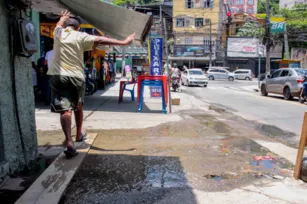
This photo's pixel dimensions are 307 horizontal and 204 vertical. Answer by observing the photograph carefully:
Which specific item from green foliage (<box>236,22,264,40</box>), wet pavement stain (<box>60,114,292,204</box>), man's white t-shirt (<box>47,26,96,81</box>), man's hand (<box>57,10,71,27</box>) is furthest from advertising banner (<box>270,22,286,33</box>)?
man's white t-shirt (<box>47,26,96,81</box>)

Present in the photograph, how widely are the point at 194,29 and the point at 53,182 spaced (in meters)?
49.5

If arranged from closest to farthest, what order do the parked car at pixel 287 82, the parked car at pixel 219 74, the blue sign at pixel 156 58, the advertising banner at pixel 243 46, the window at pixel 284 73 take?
1. the blue sign at pixel 156 58
2. the parked car at pixel 287 82
3. the window at pixel 284 73
4. the parked car at pixel 219 74
5. the advertising banner at pixel 243 46

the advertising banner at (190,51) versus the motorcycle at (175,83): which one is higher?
the advertising banner at (190,51)

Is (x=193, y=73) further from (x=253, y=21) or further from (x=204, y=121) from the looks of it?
(x=253, y=21)

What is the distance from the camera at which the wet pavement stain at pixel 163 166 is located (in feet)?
10.3

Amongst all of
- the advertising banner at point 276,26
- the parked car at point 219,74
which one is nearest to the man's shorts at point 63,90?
the advertising banner at point 276,26

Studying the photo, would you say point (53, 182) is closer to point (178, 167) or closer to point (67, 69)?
point (67, 69)

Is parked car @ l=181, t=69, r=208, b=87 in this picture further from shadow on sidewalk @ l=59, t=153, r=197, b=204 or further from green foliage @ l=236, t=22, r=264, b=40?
green foliage @ l=236, t=22, r=264, b=40

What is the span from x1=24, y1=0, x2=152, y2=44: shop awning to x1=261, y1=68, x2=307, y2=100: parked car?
1217 cm

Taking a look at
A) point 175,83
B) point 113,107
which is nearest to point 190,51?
point 175,83

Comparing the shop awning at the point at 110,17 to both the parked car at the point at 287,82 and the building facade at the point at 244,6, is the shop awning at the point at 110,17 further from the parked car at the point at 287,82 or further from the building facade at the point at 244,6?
the building facade at the point at 244,6

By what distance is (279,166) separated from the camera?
418 cm

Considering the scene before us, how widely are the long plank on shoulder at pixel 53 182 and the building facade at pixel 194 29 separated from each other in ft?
154

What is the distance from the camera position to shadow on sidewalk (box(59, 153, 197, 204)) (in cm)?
302
